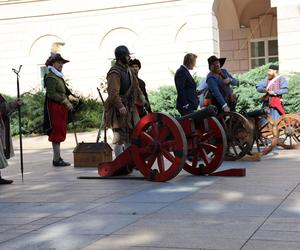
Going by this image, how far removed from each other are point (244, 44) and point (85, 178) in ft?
55.0

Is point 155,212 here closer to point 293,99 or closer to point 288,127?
point 288,127

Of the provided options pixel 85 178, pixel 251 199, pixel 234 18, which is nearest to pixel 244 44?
pixel 234 18

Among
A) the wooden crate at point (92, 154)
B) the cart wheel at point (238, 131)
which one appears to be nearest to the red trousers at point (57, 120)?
the wooden crate at point (92, 154)

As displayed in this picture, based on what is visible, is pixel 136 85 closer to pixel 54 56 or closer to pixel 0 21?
pixel 54 56

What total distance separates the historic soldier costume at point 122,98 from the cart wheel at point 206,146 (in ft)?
3.28

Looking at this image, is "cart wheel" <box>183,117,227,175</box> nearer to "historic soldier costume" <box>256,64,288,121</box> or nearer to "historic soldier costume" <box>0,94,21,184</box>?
"historic soldier costume" <box>0,94,21,184</box>

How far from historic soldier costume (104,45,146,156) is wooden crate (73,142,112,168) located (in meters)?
0.93

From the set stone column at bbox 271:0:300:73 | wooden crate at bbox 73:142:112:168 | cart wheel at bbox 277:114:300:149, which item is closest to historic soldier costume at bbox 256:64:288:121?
cart wheel at bbox 277:114:300:149

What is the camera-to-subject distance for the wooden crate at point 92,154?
9741 millimetres

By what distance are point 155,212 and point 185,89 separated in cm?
429

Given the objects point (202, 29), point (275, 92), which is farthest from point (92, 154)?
point (202, 29)

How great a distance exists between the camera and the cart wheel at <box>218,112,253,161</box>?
935cm

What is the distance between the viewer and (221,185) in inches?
291

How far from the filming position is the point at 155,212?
5867 millimetres
